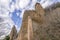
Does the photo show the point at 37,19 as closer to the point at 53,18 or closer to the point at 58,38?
the point at 53,18

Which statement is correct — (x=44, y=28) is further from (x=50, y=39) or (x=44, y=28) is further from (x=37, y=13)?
(x=37, y=13)

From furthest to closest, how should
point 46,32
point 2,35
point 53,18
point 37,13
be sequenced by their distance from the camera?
point 2,35
point 37,13
point 53,18
point 46,32

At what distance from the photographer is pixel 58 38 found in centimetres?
836

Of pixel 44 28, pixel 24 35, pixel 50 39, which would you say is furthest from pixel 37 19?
pixel 50 39

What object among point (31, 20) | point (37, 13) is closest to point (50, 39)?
point (31, 20)

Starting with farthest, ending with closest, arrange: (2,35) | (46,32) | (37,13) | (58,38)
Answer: (2,35) → (37,13) → (46,32) → (58,38)

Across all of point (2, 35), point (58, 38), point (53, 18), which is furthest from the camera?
point (2, 35)

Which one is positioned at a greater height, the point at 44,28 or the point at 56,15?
the point at 56,15

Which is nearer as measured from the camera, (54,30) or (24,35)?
(54,30)

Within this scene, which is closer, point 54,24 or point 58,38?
point 58,38

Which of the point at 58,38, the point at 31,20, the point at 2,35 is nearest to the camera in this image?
the point at 58,38

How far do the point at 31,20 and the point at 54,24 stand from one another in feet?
11.7

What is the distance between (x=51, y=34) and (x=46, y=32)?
382 mm

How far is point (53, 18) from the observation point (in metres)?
9.93
